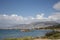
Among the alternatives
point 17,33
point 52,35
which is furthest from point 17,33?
point 52,35

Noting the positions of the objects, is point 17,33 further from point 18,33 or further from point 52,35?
point 52,35

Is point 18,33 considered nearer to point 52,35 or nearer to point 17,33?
point 17,33

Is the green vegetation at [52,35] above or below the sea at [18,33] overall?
below

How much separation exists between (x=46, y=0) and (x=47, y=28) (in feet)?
1.41

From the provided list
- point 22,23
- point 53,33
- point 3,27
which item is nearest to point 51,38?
point 53,33

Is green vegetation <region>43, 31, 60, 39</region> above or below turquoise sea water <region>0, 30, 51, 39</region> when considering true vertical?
below

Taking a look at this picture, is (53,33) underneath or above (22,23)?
underneath

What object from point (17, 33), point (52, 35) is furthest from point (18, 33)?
point (52, 35)

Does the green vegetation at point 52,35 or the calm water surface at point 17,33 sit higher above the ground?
the calm water surface at point 17,33

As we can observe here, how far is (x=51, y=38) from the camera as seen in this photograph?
1751 mm

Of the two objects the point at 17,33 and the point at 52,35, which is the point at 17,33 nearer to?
the point at 17,33

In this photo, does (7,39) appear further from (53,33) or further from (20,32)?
(53,33)

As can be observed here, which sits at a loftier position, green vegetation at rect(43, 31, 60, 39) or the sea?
the sea

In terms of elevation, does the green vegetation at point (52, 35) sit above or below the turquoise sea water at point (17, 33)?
below
